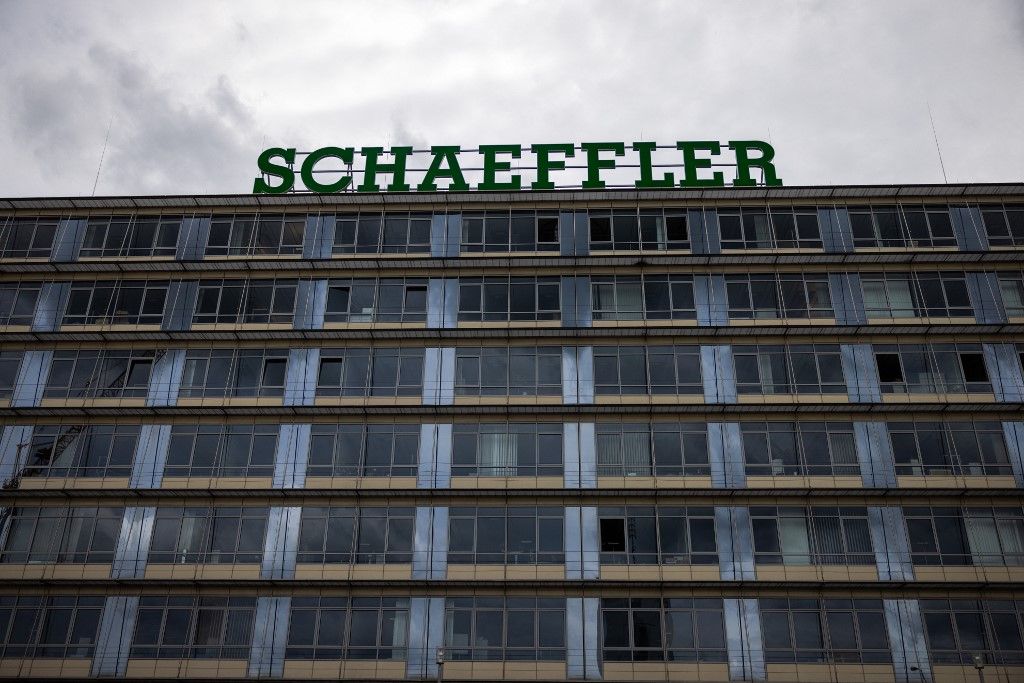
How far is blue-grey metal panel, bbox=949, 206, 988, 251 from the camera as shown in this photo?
47.7 meters

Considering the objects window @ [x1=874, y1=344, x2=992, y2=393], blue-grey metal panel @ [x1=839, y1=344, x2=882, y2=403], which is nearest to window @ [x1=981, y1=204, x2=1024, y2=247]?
window @ [x1=874, y1=344, x2=992, y2=393]

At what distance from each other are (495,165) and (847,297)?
1964 centimetres

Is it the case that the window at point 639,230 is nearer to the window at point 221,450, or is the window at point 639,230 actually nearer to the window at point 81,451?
the window at point 221,450

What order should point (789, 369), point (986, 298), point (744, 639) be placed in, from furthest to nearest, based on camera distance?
point (986, 298) → point (789, 369) → point (744, 639)

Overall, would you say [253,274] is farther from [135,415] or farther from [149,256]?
[135,415]

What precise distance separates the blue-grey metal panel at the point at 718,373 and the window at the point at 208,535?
22.2 metres

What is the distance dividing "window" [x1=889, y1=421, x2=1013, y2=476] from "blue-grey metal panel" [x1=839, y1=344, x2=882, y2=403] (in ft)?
5.68

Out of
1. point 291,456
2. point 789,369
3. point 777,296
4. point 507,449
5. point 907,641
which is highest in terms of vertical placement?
point 777,296

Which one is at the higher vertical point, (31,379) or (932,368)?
(932,368)

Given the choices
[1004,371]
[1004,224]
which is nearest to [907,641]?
[1004,371]

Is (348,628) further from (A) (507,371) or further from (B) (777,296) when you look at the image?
(B) (777,296)

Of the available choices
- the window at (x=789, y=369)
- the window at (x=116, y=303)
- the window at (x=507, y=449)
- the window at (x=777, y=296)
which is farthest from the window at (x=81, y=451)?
the window at (x=777, y=296)

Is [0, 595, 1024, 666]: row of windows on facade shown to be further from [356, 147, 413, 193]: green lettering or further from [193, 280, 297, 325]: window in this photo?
[356, 147, 413, 193]: green lettering

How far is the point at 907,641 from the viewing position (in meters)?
40.7
